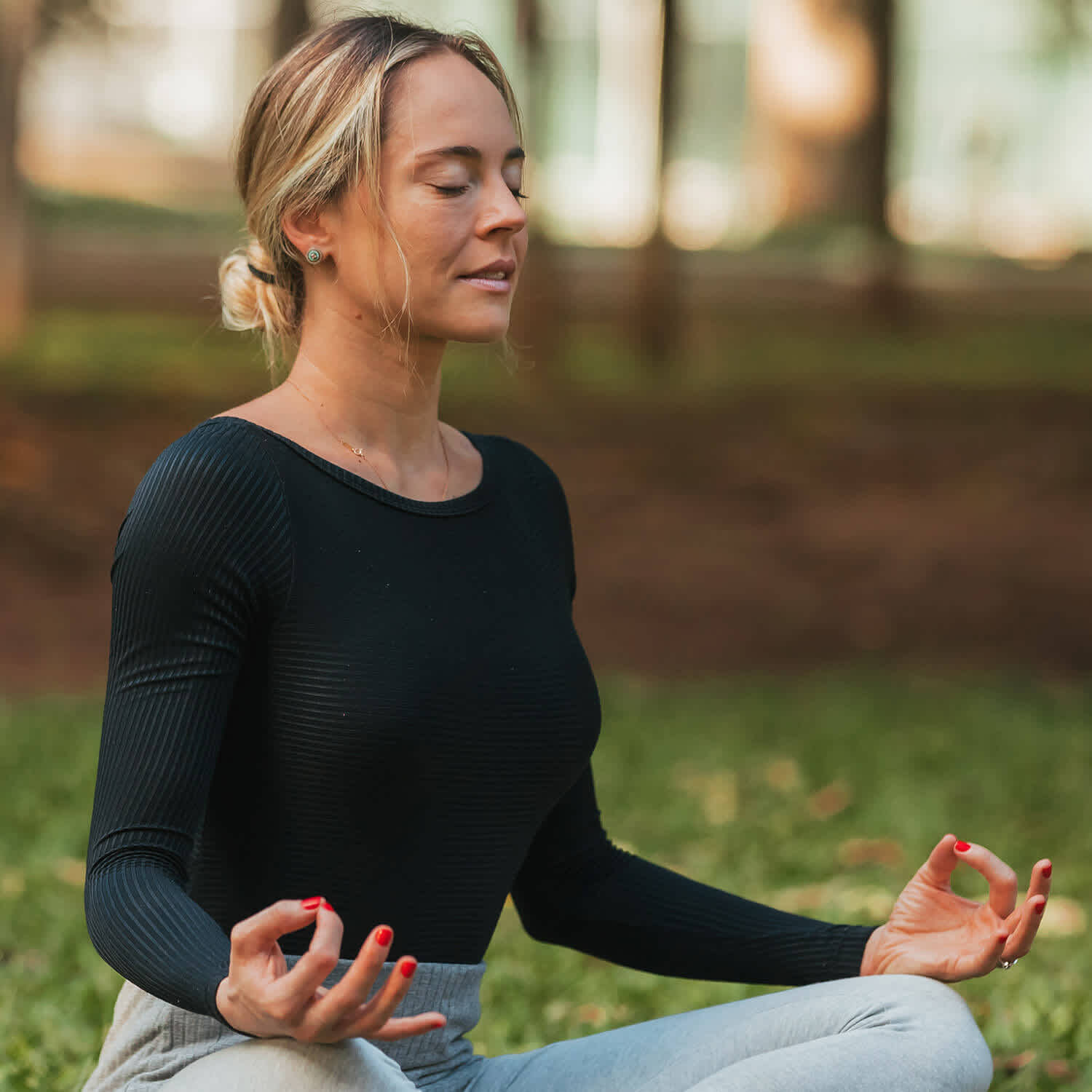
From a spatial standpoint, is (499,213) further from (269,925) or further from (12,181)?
(12,181)

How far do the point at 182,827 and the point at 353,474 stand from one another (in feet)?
1.71

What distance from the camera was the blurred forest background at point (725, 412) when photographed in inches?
228

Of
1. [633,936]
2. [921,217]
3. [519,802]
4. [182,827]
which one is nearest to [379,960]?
[182,827]

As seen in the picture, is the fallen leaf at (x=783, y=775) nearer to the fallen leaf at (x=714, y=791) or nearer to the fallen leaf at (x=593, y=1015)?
the fallen leaf at (x=714, y=791)

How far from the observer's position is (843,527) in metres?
11.4

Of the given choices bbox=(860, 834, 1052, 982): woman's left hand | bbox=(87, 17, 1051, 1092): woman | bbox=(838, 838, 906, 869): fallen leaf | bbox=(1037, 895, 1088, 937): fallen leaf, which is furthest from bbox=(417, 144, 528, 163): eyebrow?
bbox=(838, 838, 906, 869): fallen leaf

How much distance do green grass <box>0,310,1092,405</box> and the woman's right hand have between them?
1070 cm

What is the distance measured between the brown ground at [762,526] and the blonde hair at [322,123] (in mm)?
6547

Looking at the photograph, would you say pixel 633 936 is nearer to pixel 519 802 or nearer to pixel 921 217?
pixel 519 802

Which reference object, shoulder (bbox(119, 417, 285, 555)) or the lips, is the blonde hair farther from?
shoulder (bbox(119, 417, 285, 555))

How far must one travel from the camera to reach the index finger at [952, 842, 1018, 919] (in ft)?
7.06

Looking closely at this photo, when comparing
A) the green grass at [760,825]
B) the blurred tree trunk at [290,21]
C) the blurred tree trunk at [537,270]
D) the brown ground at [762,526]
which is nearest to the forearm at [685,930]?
the green grass at [760,825]

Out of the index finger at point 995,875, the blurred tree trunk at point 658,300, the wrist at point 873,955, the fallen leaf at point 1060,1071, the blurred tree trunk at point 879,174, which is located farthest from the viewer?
the blurred tree trunk at point 879,174

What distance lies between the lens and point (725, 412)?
13.3m
